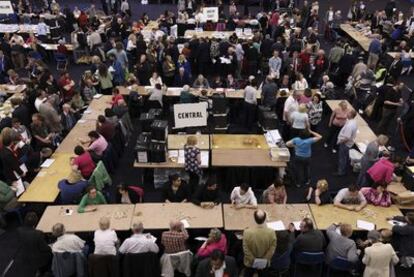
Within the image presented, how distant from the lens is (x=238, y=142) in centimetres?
853

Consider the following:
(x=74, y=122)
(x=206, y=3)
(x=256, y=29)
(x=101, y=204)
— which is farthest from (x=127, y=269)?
(x=206, y=3)

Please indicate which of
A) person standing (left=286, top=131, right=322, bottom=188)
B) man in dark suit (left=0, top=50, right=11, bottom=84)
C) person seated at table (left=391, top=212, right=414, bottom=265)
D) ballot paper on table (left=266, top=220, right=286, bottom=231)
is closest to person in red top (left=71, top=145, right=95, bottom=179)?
ballot paper on table (left=266, top=220, right=286, bottom=231)

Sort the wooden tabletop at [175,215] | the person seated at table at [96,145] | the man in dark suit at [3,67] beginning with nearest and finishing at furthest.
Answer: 1. the wooden tabletop at [175,215]
2. the person seated at table at [96,145]
3. the man in dark suit at [3,67]

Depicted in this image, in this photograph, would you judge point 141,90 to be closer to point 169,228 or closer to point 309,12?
point 169,228

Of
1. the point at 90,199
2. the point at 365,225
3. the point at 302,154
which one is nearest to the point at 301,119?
the point at 302,154

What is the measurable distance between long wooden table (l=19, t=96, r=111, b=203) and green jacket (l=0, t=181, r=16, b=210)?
196mm

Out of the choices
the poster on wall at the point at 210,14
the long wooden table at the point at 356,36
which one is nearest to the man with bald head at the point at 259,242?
the long wooden table at the point at 356,36

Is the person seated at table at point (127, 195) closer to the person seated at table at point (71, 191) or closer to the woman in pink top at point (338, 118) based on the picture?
the person seated at table at point (71, 191)

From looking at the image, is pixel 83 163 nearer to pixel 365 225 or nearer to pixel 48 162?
pixel 48 162

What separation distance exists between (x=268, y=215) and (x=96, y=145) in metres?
3.49

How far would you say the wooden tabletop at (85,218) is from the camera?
6.04m

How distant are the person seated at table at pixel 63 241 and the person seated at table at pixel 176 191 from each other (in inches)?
65.4

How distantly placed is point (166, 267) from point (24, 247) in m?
1.95

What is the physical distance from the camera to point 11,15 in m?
18.7
